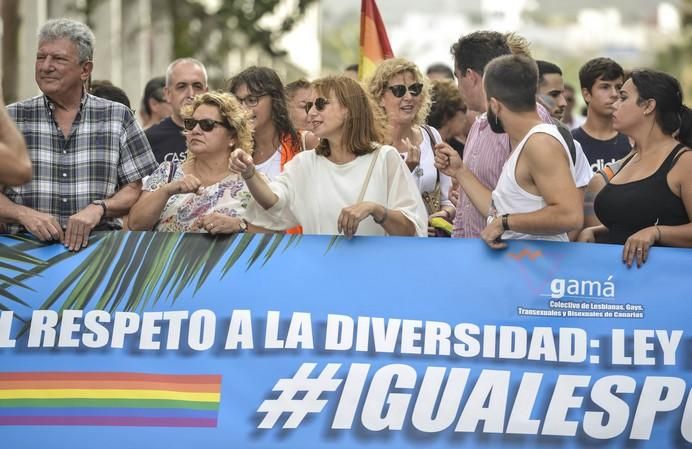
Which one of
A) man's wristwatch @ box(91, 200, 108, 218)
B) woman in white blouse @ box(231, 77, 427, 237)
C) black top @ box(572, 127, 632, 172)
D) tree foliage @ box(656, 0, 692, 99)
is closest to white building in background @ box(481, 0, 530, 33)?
tree foliage @ box(656, 0, 692, 99)

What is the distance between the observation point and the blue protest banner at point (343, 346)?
23.2 feet

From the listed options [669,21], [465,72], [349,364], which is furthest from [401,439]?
[669,21]

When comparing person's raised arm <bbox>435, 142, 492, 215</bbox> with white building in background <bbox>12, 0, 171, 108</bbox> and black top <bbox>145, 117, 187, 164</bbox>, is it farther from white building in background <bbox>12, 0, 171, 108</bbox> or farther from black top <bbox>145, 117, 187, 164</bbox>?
white building in background <bbox>12, 0, 171, 108</bbox>

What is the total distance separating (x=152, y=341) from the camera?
7.25 m

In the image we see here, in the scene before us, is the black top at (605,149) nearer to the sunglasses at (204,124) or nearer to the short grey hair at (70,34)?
the sunglasses at (204,124)

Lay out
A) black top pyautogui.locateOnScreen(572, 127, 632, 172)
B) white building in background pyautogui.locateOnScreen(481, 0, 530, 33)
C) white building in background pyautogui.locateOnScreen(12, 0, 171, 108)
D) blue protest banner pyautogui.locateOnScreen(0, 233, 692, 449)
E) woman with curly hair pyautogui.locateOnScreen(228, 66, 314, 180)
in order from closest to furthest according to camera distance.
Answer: blue protest banner pyautogui.locateOnScreen(0, 233, 692, 449)
woman with curly hair pyautogui.locateOnScreen(228, 66, 314, 180)
black top pyautogui.locateOnScreen(572, 127, 632, 172)
white building in background pyautogui.locateOnScreen(12, 0, 171, 108)
white building in background pyautogui.locateOnScreen(481, 0, 530, 33)

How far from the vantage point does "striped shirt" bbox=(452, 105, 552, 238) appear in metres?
8.07

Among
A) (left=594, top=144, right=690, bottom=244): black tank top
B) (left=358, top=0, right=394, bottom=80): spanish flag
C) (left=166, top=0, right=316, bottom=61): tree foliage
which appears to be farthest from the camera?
(left=166, top=0, right=316, bottom=61): tree foliage

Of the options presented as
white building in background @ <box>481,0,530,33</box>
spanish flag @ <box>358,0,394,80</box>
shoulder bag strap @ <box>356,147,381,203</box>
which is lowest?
white building in background @ <box>481,0,530,33</box>

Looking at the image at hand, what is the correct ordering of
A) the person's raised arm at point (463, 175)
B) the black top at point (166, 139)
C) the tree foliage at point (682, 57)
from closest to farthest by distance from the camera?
the person's raised arm at point (463, 175), the black top at point (166, 139), the tree foliage at point (682, 57)

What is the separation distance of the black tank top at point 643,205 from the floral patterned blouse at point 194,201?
184cm

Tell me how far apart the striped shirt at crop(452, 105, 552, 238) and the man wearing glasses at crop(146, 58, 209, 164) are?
8.28 ft

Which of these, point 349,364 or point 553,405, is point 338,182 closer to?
point 349,364

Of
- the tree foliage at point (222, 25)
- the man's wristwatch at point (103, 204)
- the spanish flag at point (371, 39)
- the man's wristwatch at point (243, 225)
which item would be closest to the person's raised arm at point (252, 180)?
the man's wristwatch at point (243, 225)
